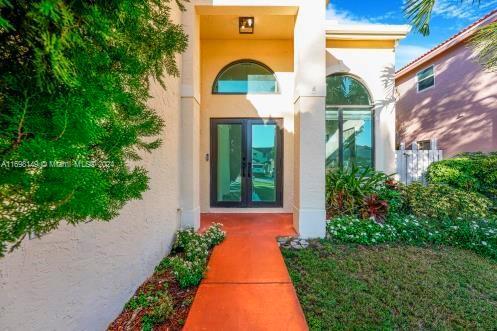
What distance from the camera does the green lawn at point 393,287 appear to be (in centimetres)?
235

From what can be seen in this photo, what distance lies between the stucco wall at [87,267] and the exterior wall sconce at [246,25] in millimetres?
3045

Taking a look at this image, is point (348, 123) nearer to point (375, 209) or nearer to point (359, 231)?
point (375, 209)

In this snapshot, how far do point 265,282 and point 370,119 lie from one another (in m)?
5.47

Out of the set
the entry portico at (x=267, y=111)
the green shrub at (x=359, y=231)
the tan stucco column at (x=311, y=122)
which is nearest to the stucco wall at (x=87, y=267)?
the tan stucco column at (x=311, y=122)

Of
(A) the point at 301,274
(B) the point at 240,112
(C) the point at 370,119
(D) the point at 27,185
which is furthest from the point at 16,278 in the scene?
(C) the point at 370,119

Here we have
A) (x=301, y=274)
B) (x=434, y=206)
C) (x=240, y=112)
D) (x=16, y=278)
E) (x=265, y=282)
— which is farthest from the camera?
(x=240, y=112)

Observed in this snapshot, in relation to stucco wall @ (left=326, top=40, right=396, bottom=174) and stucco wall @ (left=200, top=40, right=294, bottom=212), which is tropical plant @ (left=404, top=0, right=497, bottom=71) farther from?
stucco wall @ (left=200, top=40, right=294, bottom=212)

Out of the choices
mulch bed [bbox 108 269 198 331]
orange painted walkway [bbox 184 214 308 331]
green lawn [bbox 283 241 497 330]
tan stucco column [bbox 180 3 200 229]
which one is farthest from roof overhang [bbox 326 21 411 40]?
mulch bed [bbox 108 269 198 331]

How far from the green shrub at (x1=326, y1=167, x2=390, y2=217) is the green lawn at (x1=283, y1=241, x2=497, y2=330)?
3.61 ft

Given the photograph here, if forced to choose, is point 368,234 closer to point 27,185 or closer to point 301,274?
point 301,274

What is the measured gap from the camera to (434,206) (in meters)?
4.93

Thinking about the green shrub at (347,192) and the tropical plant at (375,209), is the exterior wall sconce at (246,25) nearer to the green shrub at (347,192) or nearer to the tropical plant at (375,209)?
the green shrub at (347,192)

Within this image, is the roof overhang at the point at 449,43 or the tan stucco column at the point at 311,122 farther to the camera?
the roof overhang at the point at 449,43

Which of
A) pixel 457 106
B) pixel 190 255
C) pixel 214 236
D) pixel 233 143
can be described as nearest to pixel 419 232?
pixel 214 236
